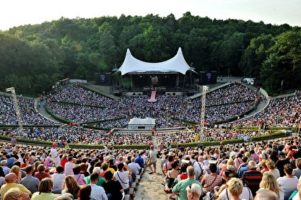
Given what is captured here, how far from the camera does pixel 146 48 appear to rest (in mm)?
70062

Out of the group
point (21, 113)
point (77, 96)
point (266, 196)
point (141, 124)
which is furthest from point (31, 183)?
point (77, 96)

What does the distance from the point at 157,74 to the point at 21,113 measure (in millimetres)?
26671

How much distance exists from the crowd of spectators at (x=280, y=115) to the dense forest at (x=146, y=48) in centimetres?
795

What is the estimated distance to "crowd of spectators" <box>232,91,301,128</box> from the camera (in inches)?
1271

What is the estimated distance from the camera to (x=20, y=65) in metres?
52.6

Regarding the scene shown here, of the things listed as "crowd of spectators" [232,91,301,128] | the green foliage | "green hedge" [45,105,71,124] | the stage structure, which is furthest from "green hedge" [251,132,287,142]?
the stage structure

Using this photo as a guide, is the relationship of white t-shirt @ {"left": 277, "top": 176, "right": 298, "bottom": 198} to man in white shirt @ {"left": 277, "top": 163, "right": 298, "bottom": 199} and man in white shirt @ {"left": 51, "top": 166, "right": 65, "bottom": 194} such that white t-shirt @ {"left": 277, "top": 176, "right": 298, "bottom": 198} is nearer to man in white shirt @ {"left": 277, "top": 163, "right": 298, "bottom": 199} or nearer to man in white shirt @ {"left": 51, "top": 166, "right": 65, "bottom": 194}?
man in white shirt @ {"left": 277, "top": 163, "right": 298, "bottom": 199}

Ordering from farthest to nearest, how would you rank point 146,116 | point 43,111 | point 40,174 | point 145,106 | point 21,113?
point 145,106, point 146,116, point 43,111, point 21,113, point 40,174

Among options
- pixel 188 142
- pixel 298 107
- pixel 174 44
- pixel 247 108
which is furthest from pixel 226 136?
pixel 174 44

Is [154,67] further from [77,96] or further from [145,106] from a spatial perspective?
[77,96]

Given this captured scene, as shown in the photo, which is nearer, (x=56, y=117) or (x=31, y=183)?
(x=31, y=183)

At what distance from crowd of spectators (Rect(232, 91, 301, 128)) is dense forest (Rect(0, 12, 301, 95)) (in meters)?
7.95

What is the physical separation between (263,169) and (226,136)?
21.0 metres

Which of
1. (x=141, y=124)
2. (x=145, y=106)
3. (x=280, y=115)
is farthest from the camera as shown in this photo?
(x=145, y=106)
